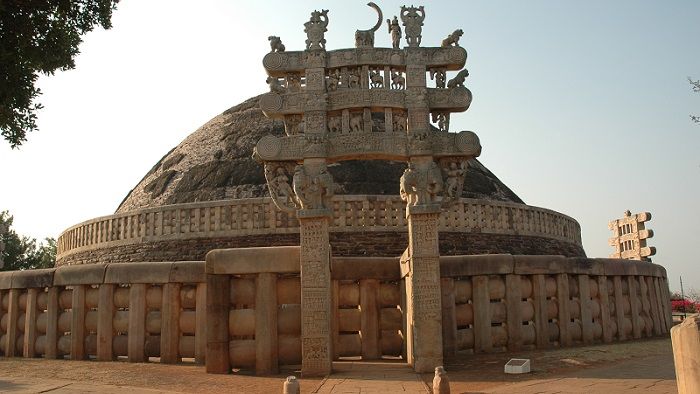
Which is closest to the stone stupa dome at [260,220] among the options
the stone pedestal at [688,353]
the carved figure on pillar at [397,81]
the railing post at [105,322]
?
the carved figure on pillar at [397,81]

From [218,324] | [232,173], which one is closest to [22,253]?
[232,173]

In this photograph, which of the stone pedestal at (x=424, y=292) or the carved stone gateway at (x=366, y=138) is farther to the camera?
the carved stone gateway at (x=366, y=138)

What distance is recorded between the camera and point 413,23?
393 inches

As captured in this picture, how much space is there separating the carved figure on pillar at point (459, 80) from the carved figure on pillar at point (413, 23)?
2.54ft

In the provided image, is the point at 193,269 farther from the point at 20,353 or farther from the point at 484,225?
the point at 484,225

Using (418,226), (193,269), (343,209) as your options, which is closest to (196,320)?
(193,269)

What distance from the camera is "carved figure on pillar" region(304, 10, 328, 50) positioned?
9.94 metres

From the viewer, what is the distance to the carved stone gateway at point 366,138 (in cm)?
924

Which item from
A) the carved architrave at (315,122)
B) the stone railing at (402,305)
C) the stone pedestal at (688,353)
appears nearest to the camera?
the stone pedestal at (688,353)

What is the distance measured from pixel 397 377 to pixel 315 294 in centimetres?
166

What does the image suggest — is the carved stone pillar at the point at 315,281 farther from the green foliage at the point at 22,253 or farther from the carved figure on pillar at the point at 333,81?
the green foliage at the point at 22,253

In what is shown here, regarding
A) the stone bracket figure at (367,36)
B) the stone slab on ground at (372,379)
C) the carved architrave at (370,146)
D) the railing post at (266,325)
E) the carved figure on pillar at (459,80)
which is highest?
the stone bracket figure at (367,36)

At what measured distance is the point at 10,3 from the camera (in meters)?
7.61

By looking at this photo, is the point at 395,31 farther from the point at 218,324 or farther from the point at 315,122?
the point at 218,324
